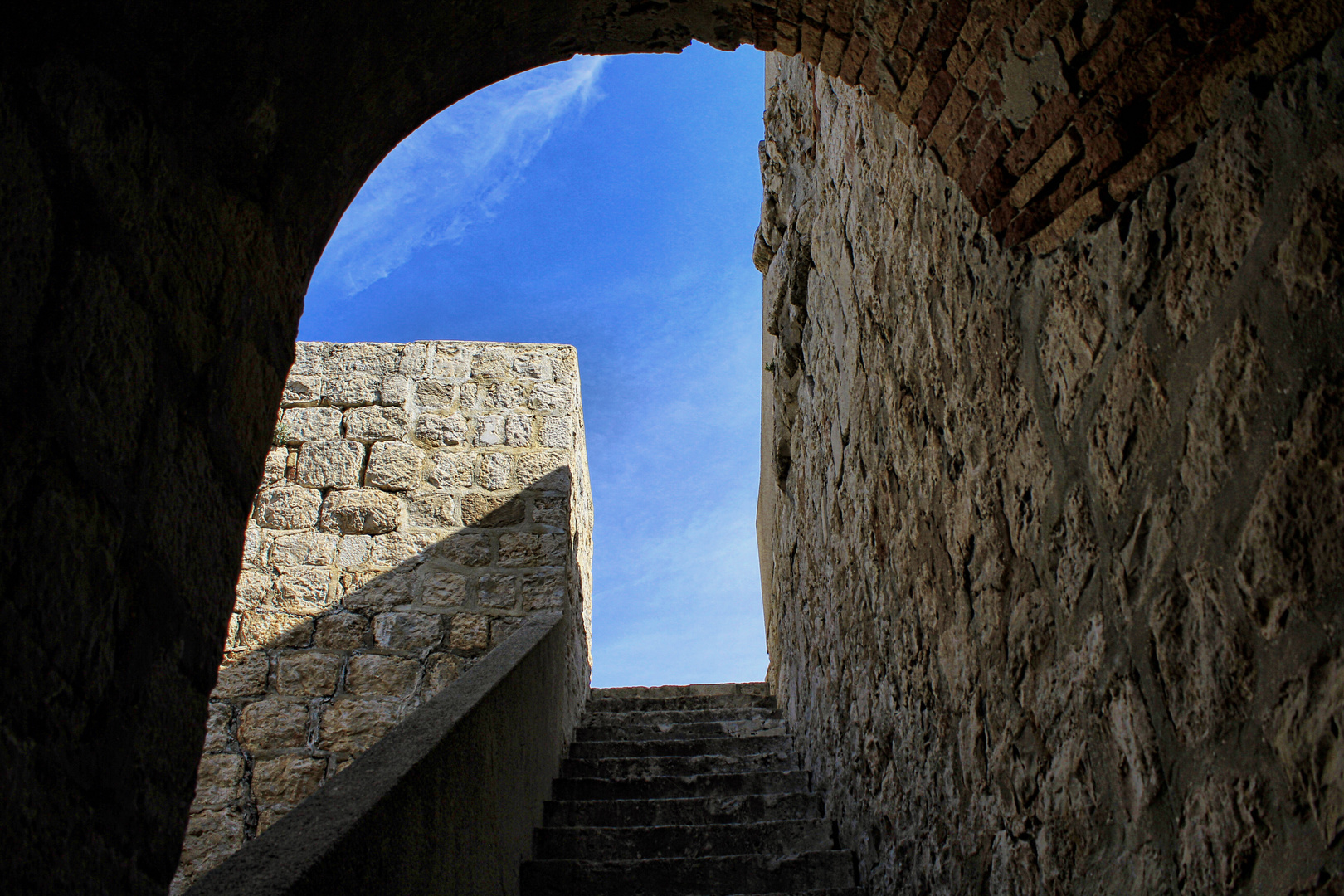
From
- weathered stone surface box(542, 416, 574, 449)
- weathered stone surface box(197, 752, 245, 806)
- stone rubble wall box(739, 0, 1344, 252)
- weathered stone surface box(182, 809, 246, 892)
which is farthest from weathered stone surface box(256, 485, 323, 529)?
stone rubble wall box(739, 0, 1344, 252)

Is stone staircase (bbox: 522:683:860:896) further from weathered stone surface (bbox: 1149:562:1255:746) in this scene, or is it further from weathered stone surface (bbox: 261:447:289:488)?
weathered stone surface (bbox: 261:447:289:488)

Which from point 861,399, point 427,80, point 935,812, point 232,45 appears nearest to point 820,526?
point 861,399

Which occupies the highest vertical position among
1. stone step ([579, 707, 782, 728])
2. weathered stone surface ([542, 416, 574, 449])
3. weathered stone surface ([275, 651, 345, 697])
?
weathered stone surface ([542, 416, 574, 449])

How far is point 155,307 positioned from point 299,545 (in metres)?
3.71

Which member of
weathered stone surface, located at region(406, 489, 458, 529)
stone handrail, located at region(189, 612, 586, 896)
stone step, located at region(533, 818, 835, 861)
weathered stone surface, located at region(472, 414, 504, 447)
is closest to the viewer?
stone handrail, located at region(189, 612, 586, 896)

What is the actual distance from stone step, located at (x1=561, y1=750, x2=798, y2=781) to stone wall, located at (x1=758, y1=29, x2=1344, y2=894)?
43.9 inches

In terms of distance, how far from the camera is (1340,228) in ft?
3.03

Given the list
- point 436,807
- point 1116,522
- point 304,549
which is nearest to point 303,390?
point 304,549

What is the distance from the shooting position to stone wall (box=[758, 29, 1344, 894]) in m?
0.96

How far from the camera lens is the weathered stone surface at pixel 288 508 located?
437 cm

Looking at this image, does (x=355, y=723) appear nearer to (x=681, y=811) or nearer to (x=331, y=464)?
(x=331, y=464)

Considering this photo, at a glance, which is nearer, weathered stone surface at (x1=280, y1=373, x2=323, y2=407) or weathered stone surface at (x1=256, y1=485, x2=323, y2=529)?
weathered stone surface at (x1=256, y1=485, x2=323, y2=529)

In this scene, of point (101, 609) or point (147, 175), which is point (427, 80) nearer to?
point (147, 175)

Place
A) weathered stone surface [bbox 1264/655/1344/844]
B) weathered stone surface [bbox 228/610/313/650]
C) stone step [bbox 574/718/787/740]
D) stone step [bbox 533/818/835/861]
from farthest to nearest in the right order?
stone step [bbox 574/718/787/740]
weathered stone surface [bbox 228/610/313/650]
stone step [bbox 533/818/835/861]
weathered stone surface [bbox 1264/655/1344/844]
